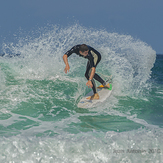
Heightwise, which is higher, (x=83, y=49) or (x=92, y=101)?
(x=83, y=49)

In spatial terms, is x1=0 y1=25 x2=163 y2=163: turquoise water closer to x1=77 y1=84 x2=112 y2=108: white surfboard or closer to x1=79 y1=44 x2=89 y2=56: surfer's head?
x1=77 y1=84 x2=112 y2=108: white surfboard

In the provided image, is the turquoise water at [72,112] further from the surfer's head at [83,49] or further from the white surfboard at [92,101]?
the surfer's head at [83,49]

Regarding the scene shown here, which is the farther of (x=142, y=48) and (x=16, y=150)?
(x=142, y=48)

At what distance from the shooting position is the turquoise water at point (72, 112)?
10.7 feet

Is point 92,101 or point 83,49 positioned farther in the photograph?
point 92,101

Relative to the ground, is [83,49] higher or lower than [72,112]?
higher

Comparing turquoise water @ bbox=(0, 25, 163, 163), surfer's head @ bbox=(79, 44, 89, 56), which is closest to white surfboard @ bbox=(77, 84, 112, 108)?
turquoise water @ bbox=(0, 25, 163, 163)

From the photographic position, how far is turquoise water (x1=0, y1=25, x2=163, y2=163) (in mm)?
3258

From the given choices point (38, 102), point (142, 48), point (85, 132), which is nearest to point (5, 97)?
point (38, 102)

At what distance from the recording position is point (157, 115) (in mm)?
5387

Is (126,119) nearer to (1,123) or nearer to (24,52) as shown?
(1,123)

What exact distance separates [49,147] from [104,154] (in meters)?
0.94

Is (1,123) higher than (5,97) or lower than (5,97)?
lower

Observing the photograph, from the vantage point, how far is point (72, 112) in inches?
213
